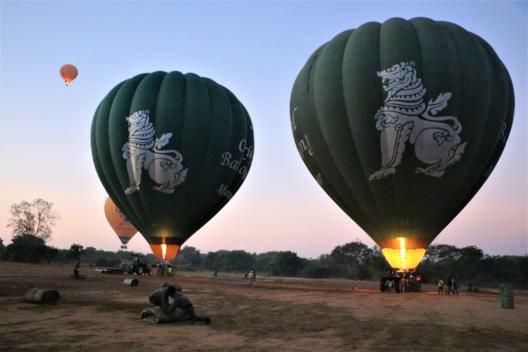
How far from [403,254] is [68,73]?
2972 cm

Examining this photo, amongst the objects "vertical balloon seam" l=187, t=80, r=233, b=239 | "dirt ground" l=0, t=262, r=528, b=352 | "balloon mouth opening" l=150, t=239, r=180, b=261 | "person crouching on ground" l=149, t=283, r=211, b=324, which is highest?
"vertical balloon seam" l=187, t=80, r=233, b=239

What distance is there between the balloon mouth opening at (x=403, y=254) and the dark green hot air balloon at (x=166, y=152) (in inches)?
Answer: 490

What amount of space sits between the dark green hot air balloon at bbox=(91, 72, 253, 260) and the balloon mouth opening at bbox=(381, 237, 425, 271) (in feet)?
40.8

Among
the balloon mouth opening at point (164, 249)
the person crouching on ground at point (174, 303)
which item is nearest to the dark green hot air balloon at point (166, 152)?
the balloon mouth opening at point (164, 249)

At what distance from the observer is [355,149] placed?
72.3 ft

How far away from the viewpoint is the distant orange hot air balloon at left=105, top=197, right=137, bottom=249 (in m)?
61.7

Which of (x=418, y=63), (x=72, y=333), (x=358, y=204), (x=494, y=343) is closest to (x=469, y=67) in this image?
(x=418, y=63)

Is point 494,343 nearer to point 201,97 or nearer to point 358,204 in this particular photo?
point 358,204

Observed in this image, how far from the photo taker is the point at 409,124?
829 inches

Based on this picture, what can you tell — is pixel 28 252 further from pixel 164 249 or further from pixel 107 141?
pixel 164 249

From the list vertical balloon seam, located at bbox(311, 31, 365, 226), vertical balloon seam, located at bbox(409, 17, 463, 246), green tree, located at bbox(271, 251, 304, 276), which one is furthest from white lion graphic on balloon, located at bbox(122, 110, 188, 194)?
green tree, located at bbox(271, 251, 304, 276)

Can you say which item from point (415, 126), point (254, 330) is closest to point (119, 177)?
point (415, 126)

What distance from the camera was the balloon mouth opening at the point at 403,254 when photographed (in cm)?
2264

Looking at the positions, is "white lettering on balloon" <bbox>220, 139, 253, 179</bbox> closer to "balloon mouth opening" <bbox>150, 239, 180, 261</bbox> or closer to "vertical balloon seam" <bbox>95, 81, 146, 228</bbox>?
"balloon mouth opening" <bbox>150, 239, 180, 261</bbox>
